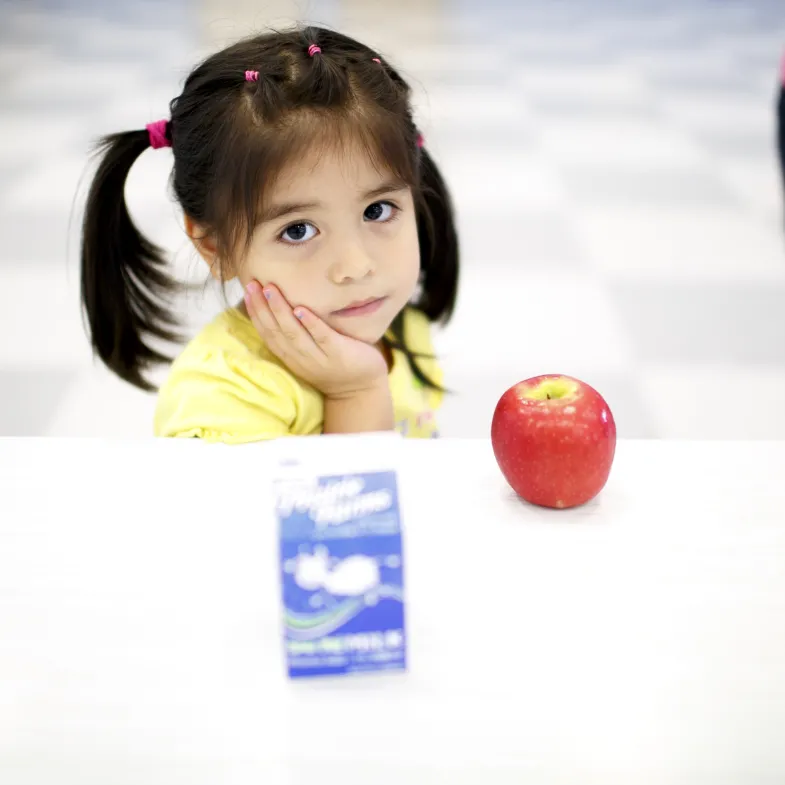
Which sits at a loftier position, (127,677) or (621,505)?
(621,505)

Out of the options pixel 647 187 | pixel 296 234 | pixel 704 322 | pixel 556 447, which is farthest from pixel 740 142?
pixel 556 447

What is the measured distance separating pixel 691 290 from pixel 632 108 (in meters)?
1.88

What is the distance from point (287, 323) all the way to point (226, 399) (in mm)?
109

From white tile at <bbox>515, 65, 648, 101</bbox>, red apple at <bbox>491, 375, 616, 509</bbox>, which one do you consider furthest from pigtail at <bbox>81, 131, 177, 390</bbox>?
white tile at <bbox>515, 65, 648, 101</bbox>

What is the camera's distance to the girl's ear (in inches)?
46.8

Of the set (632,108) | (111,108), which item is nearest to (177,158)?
(111,108)

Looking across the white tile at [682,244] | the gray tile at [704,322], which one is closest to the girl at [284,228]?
the gray tile at [704,322]

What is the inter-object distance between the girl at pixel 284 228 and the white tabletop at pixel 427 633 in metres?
0.20

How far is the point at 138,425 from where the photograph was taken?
2.24 m

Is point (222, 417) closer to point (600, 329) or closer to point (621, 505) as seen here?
point (621, 505)

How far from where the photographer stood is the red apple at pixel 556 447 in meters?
0.87

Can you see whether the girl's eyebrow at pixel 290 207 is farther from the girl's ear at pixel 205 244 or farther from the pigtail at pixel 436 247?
the pigtail at pixel 436 247

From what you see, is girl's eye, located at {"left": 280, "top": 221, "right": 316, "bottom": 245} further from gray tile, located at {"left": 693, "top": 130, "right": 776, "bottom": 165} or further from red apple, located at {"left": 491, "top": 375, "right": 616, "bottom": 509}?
gray tile, located at {"left": 693, "top": 130, "right": 776, "bottom": 165}

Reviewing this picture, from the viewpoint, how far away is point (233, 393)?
3.77 feet
